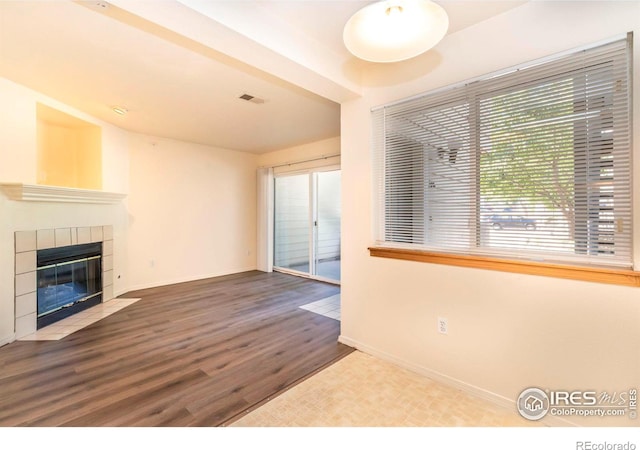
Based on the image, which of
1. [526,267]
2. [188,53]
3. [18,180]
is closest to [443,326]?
[526,267]

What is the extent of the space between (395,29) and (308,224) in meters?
4.28

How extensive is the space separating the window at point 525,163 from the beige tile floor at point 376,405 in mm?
988

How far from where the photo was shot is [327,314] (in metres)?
3.51

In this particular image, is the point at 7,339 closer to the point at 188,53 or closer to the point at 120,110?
the point at 120,110

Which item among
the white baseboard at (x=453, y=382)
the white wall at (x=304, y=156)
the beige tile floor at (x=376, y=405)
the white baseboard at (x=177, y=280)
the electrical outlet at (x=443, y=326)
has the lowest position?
the beige tile floor at (x=376, y=405)

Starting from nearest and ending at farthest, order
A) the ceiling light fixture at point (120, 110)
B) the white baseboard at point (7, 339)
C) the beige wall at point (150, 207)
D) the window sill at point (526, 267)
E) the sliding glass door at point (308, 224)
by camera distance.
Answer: the window sill at point (526, 267), the white baseboard at point (7, 339), the beige wall at point (150, 207), the ceiling light fixture at point (120, 110), the sliding glass door at point (308, 224)

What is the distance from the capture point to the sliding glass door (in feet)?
17.2

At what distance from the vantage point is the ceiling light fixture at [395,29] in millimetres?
1266

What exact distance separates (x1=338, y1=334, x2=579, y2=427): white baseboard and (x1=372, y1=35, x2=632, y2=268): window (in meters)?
0.92

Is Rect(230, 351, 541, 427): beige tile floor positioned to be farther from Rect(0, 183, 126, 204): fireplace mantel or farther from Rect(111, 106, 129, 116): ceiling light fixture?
Rect(111, 106, 129, 116): ceiling light fixture

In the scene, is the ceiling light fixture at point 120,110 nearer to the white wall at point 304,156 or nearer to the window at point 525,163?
the white wall at point 304,156

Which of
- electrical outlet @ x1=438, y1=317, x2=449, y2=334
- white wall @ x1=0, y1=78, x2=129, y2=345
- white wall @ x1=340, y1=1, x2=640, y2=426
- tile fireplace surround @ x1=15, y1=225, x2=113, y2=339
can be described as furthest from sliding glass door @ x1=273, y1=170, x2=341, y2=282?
tile fireplace surround @ x1=15, y1=225, x2=113, y2=339

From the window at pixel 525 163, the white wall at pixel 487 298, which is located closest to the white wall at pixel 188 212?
the white wall at pixel 487 298
